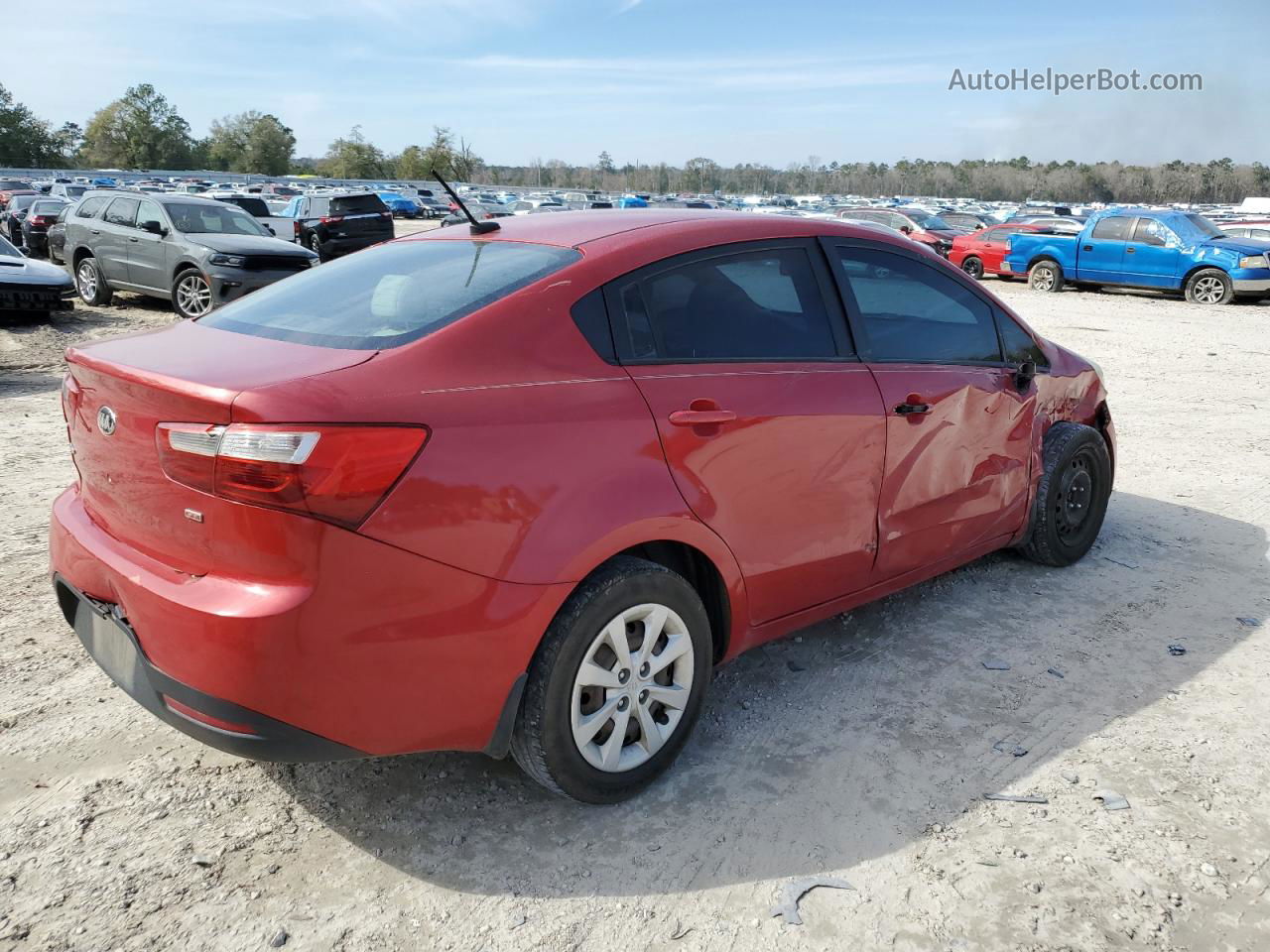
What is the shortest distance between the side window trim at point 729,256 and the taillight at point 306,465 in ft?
2.63

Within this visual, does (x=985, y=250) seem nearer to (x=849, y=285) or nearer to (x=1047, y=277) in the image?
(x=1047, y=277)

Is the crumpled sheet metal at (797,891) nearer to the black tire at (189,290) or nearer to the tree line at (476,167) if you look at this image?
the black tire at (189,290)

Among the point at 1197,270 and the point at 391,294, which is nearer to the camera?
the point at 391,294

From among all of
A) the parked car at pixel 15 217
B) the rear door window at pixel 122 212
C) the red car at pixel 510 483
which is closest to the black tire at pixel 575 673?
the red car at pixel 510 483

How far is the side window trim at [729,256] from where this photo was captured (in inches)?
113

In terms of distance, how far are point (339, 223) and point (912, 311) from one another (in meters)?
21.5

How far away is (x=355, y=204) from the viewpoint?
969 inches

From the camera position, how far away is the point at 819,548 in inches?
133

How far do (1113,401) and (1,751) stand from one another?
8897 mm

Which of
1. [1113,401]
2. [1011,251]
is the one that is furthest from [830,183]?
[1113,401]

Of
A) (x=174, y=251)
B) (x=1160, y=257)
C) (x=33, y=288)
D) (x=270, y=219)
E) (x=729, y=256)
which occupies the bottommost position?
(x=33, y=288)

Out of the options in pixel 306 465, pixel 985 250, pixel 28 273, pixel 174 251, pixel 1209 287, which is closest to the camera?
pixel 306 465

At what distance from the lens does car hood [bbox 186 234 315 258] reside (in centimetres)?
1268

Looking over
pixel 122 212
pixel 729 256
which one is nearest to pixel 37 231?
pixel 122 212
